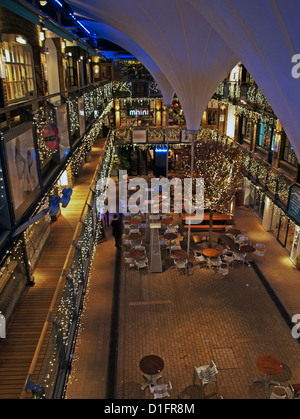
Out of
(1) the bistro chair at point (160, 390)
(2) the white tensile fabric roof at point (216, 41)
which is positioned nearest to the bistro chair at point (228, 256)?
(2) the white tensile fabric roof at point (216, 41)

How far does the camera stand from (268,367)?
909 centimetres

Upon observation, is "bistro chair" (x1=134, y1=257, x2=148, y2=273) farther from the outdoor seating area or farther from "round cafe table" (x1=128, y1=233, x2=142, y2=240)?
"round cafe table" (x1=128, y1=233, x2=142, y2=240)

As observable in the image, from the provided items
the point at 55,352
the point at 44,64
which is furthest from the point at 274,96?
the point at 44,64

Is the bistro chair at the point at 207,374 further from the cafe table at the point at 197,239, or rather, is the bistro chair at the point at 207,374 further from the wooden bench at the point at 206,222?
the wooden bench at the point at 206,222

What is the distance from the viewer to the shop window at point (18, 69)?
29.9 ft

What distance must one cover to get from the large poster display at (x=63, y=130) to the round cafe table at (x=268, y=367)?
722 centimetres

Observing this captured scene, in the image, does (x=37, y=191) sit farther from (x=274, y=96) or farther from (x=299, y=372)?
(x=299, y=372)

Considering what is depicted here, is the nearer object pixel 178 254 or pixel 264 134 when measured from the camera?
pixel 178 254

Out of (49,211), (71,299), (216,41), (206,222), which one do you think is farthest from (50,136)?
(206,222)

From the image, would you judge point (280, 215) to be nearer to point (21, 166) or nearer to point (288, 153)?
point (288, 153)

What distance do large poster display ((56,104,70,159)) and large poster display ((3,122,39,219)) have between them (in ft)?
6.93

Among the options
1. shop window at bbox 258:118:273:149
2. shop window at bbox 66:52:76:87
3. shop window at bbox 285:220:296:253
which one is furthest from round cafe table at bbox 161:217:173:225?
shop window at bbox 66:52:76:87

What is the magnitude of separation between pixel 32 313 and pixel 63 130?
14.4 feet

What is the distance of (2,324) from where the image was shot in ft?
22.4
